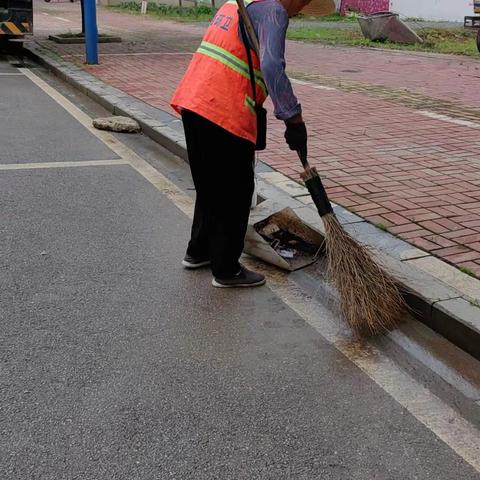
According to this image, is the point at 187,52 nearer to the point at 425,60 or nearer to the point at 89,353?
the point at 425,60

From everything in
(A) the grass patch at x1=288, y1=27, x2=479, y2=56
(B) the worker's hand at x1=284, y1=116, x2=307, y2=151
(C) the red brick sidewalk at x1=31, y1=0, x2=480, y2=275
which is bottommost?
(C) the red brick sidewalk at x1=31, y1=0, x2=480, y2=275

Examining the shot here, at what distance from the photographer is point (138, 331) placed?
3.47 metres

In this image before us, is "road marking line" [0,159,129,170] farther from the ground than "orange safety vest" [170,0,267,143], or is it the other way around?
"orange safety vest" [170,0,267,143]

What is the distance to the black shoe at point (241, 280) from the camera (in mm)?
3980

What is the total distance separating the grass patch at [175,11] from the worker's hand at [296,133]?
21.3 metres

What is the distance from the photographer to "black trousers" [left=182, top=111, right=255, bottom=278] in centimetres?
364

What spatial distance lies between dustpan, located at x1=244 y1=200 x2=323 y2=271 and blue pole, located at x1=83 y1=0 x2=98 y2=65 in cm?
771

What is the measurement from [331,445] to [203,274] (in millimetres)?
1729

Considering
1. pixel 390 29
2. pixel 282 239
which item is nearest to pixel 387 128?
pixel 282 239

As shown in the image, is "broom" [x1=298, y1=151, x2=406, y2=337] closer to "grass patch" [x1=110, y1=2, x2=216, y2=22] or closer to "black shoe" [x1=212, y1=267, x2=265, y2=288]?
"black shoe" [x1=212, y1=267, x2=265, y2=288]

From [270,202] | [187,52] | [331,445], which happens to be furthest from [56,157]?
[187,52]

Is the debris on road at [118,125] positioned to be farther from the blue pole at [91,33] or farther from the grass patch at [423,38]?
the grass patch at [423,38]

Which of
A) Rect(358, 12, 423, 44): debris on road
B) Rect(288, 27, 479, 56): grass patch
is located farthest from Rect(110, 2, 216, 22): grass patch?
Rect(358, 12, 423, 44): debris on road

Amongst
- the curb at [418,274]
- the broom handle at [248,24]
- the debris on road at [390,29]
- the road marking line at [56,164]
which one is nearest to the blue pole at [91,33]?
the curb at [418,274]
